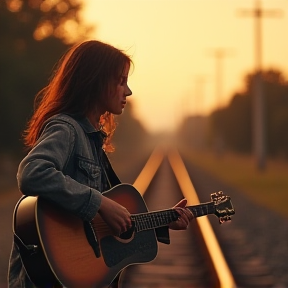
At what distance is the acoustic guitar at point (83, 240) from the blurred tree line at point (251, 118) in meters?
44.5

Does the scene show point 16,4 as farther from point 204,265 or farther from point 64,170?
point 64,170

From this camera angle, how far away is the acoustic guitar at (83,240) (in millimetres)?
2988

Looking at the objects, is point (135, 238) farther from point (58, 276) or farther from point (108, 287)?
point (58, 276)

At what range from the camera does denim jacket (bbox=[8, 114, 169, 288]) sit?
291 centimetres

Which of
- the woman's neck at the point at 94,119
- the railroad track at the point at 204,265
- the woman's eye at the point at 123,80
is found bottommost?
the railroad track at the point at 204,265

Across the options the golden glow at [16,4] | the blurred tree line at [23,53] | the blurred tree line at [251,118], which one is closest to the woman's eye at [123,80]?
the blurred tree line at [23,53]

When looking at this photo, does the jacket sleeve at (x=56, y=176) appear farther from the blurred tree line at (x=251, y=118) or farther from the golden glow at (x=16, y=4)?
the blurred tree line at (x=251, y=118)

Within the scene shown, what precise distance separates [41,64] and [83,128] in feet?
100

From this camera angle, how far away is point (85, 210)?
119 inches

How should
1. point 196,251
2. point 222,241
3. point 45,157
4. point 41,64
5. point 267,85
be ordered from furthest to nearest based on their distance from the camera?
point 267,85 → point 41,64 → point 222,241 → point 196,251 → point 45,157

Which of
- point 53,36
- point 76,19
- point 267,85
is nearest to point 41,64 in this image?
point 53,36

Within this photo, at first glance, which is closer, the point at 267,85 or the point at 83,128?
the point at 83,128

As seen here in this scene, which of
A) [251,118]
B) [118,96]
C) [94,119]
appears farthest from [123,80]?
[251,118]

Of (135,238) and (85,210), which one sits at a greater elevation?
(85,210)
